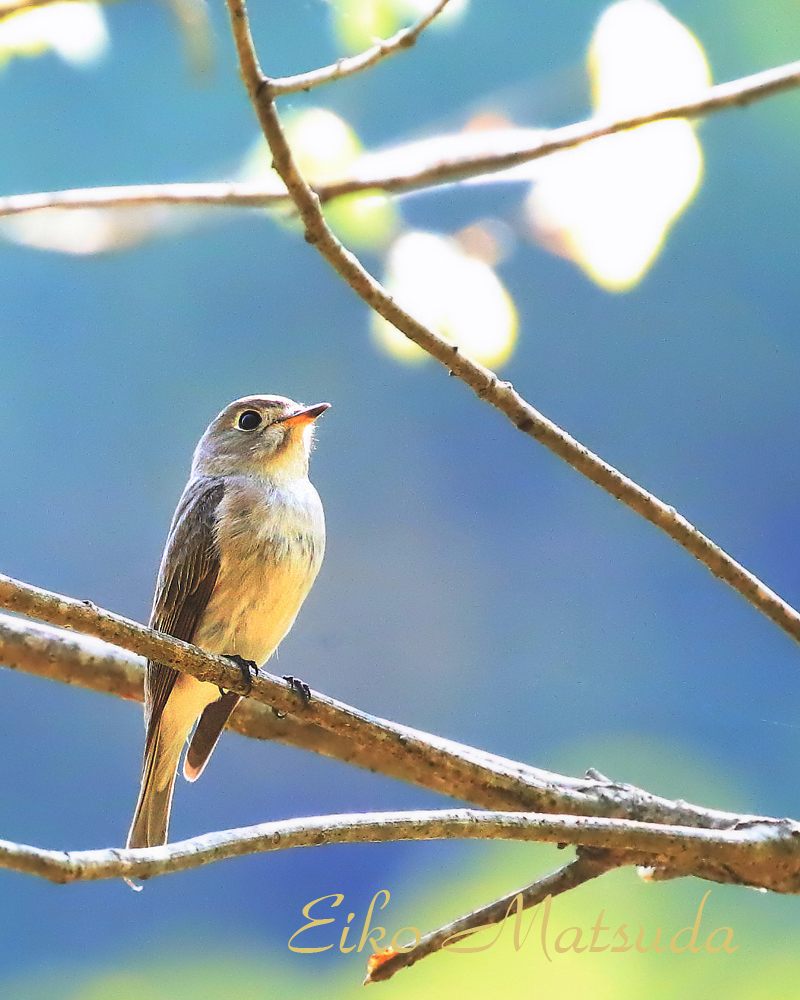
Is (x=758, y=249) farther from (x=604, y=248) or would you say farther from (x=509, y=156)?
(x=509, y=156)

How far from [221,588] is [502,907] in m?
0.82

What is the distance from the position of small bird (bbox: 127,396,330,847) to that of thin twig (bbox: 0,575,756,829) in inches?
6.3

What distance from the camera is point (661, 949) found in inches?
106

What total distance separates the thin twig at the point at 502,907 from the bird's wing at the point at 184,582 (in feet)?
2.18

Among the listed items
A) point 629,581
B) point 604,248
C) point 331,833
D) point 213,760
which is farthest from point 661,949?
point 604,248

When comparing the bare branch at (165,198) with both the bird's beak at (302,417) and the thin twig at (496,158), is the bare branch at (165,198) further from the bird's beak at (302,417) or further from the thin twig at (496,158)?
the bird's beak at (302,417)

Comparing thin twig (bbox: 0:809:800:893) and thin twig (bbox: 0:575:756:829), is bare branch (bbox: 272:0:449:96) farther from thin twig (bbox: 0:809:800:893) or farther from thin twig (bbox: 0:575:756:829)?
thin twig (bbox: 0:809:800:893)

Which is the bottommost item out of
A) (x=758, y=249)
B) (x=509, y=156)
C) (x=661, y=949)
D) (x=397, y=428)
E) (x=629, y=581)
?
(x=661, y=949)

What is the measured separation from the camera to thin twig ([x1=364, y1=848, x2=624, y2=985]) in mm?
1693

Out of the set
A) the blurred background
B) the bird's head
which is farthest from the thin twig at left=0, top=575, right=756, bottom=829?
the blurred background

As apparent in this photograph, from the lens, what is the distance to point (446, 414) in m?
3.13

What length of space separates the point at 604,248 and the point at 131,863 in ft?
7.87

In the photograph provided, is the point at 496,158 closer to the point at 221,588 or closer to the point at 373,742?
the point at 373,742

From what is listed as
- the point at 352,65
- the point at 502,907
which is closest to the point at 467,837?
the point at 502,907
